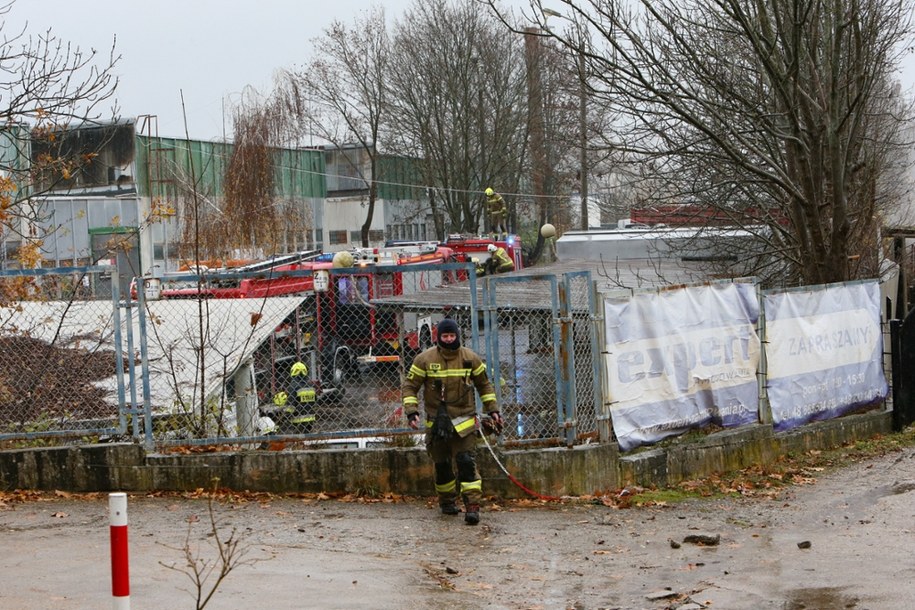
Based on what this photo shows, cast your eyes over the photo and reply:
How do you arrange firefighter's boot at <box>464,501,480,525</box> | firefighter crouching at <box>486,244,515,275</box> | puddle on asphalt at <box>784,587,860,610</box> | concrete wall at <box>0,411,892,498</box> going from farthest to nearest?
firefighter crouching at <box>486,244,515,275</box> < concrete wall at <box>0,411,892,498</box> < firefighter's boot at <box>464,501,480,525</box> < puddle on asphalt at <box>784,587,860,610</box>

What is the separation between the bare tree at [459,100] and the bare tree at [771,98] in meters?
33.1

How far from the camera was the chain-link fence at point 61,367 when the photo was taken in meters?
10.4

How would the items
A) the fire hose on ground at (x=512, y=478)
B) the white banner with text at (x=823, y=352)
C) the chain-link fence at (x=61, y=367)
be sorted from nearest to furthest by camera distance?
the fire hose on ground at (x=512, y=478) < the chain-link fence at (x=61, y=367) < the white banner with text at (x=823, y=352)

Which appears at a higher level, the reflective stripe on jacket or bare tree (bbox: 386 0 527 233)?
bare tree (bbox: 386 0 527 233)

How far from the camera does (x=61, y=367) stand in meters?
10.5

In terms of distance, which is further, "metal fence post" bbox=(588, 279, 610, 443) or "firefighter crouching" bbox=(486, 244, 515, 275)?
"firefighter crouching" bbox=(486, 244, 515, 275)

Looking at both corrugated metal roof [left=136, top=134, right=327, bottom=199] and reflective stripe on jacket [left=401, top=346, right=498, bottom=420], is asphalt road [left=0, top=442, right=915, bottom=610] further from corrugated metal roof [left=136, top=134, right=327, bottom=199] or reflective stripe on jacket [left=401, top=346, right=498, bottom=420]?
corrugated metal roof [left=136, top=134, right=327, bottom=199]

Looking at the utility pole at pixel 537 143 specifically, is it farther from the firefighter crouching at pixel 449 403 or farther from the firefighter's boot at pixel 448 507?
the firefighter's boot at pixel 448 507

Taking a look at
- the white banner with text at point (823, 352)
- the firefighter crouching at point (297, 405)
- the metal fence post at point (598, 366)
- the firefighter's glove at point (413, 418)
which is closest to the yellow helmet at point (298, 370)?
the firefighter crouching at point (297, 405)

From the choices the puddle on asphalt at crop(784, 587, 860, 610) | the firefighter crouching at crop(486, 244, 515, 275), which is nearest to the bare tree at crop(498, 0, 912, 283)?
the puddle on asphalt at crop(784, 587, 860, 610)

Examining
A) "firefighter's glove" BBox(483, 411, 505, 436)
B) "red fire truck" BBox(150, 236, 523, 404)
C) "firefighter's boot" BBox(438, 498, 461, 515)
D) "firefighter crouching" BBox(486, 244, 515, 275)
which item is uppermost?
"firefighter crouching" BBox(486, 244, 515, 275)

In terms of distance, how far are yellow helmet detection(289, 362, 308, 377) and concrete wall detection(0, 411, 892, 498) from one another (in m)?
0.70

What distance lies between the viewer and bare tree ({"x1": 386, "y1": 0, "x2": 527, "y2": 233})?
51.9m

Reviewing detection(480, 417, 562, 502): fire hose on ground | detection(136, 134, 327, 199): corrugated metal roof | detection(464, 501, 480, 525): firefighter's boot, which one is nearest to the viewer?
detection(464, 501, 480, 525): firefighter's boot
